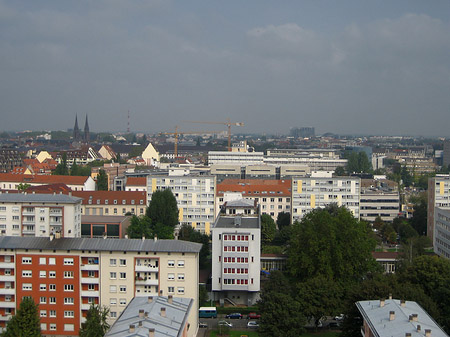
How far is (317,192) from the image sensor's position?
37.3 m

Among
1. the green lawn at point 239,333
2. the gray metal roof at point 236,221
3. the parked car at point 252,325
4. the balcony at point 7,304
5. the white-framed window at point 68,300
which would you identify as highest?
the gray metal roof at point 236,221

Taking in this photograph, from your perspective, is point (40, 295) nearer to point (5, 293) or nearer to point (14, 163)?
point (5, 293)

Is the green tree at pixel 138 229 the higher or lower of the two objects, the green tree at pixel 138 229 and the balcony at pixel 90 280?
the higher

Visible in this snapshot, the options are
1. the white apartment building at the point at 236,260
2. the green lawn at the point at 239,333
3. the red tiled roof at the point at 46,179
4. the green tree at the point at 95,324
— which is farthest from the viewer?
the red tiled roof at the point at 46,179

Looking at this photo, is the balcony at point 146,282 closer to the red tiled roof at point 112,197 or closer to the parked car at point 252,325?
the parked car at point 252,325

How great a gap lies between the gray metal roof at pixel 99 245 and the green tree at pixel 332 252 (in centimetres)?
621

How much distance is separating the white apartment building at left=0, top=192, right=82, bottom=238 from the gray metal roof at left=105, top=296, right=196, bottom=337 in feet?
25.9

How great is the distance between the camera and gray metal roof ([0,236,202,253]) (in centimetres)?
1919

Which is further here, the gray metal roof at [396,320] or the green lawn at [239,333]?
the green lawn at [239,333]

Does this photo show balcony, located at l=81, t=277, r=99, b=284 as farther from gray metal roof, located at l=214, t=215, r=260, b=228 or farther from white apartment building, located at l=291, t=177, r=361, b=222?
white apartment building, located at l=291, t=177, r=361, b=222

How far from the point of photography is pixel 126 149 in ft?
359

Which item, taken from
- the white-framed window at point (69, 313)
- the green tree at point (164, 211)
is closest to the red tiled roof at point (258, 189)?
the green tree at point (164, 211)

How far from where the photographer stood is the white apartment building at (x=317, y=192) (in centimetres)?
3722

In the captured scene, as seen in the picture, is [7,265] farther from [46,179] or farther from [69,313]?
[46,179]
